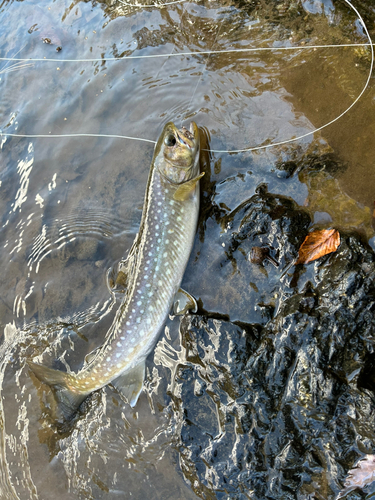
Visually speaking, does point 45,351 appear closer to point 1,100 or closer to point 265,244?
point 265,244

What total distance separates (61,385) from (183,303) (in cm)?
155

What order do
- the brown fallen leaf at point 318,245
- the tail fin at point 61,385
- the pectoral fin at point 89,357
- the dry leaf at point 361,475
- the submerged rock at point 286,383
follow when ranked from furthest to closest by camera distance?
the pectoral fin at point 89,357 → the tail fin at point 61,385 → the brown fallen leaf at point 318,245 → the submerged rock at point 286,383 → the dry leaf at point 361,475

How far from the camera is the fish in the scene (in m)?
3.30

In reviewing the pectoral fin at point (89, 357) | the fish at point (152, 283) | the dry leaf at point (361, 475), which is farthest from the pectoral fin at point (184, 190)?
the dry leaf at point (361, 475)

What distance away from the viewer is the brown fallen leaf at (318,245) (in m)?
3.01

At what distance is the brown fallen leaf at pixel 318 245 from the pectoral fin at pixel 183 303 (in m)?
1.15

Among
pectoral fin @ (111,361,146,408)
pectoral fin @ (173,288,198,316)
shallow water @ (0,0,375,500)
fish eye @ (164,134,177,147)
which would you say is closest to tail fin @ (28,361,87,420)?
shallow water @ (0,0,375,500)

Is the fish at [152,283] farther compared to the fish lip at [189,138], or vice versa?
the fish lip at [189,138]

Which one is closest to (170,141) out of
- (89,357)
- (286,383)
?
(89,357)

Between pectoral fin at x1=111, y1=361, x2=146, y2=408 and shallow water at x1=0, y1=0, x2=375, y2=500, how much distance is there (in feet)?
0.33

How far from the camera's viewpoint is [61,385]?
11.3ft

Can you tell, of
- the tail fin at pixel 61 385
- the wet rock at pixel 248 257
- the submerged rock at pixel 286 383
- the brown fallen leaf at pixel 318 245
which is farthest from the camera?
the tail fin at pixel 61 385

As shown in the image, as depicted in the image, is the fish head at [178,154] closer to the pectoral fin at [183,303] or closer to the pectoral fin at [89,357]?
the pectoral fin at [183,303]

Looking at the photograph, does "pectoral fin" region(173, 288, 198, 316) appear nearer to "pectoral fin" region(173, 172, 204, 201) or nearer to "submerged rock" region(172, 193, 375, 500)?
"submerged rock" region(172, 193, 375, 500)
